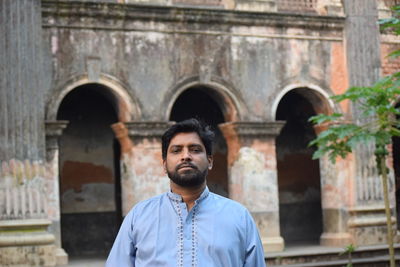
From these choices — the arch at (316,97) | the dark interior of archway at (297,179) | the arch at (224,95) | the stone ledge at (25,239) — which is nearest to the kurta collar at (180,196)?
the stone ledge at (25,239)

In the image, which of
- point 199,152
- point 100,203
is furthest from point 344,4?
point 199,152

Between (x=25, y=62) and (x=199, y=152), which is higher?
(x=25, y=62)

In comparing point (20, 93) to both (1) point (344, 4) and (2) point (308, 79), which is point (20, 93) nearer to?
(2) point (308, 79)

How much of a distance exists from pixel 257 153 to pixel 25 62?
4.44 metres

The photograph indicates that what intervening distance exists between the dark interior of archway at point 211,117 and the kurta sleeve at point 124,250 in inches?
486

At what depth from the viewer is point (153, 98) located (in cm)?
1345

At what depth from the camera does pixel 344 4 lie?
1509 cm

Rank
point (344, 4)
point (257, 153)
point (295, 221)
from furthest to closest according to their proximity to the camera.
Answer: point (295, 221) → point (344, 4) → point (257, 153)

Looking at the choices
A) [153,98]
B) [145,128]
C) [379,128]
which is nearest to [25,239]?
[145,128]

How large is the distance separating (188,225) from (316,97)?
11392mm

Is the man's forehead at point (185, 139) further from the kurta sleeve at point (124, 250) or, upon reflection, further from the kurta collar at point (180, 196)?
the kurta sleeve at point (124, 250)

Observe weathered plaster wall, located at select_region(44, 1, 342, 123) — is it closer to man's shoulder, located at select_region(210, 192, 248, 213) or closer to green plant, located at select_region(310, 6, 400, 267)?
green plant, located at select_region(310, 6, 400, 267)

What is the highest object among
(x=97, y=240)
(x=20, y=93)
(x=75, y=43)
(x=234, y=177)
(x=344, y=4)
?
(x=344, y=4)

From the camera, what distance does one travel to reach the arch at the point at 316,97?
1447cm
